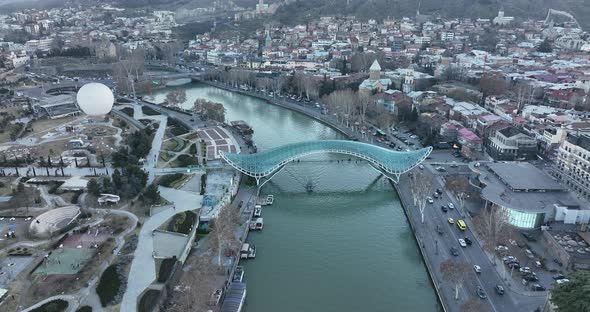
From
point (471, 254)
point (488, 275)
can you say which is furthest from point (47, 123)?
point (488, 275)

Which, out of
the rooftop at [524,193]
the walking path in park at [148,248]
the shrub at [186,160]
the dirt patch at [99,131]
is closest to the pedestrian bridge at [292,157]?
the walking path in park at [148,248]

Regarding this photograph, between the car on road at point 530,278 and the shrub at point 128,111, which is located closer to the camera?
the car on road at point 530,278

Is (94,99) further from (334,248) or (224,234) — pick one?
(334,248)

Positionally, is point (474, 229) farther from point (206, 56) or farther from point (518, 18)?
point (518, 18)

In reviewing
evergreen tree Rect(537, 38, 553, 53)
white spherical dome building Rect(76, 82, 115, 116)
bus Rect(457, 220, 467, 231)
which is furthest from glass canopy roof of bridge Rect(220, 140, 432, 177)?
evergreen tree Rect(537, 38, 553, 53)

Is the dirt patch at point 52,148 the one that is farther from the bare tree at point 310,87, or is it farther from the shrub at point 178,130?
the bare tree at point 310,87

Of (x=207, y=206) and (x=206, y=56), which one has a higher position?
(x=206, y=56)

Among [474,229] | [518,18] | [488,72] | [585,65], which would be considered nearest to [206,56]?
[488,72]
